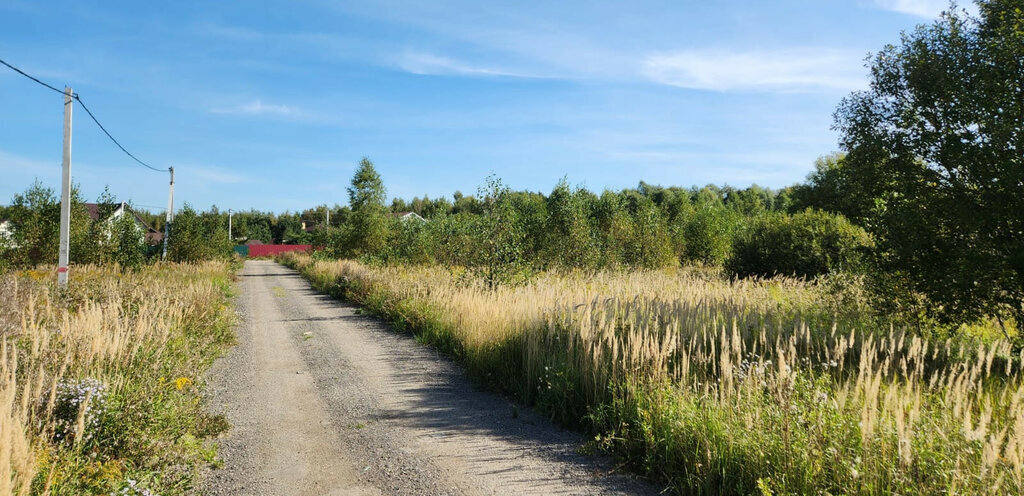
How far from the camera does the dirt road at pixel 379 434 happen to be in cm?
Result: 426

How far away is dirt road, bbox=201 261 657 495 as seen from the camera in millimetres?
4258

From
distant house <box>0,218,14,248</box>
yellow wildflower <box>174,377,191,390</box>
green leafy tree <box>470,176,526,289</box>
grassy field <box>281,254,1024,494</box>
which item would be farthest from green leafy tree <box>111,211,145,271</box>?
grassy field <box>281,254,1024,494</box>

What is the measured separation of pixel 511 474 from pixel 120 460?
312 centimetres

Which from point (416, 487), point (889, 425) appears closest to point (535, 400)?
point (416, 487)

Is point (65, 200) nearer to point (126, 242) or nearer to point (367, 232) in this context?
point (126, 242)

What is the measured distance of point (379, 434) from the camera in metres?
5.37

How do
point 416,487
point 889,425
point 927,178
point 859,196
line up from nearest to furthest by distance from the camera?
point 889,425, point 416,487, point 927,178, point 859,196

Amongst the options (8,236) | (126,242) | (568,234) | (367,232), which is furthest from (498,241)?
(8,236)

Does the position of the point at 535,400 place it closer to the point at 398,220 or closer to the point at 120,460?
the point at 120,460

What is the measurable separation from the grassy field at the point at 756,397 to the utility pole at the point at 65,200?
387 inches

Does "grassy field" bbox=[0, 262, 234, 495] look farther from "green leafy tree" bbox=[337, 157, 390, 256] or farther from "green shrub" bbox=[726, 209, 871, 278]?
"green leafy tree" bbox=[337, 157, 390, 256]

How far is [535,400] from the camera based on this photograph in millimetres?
6418

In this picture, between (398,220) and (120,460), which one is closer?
(120,460)

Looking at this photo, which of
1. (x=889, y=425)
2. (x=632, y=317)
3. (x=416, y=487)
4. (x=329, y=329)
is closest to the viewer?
(x=889, y=425)
